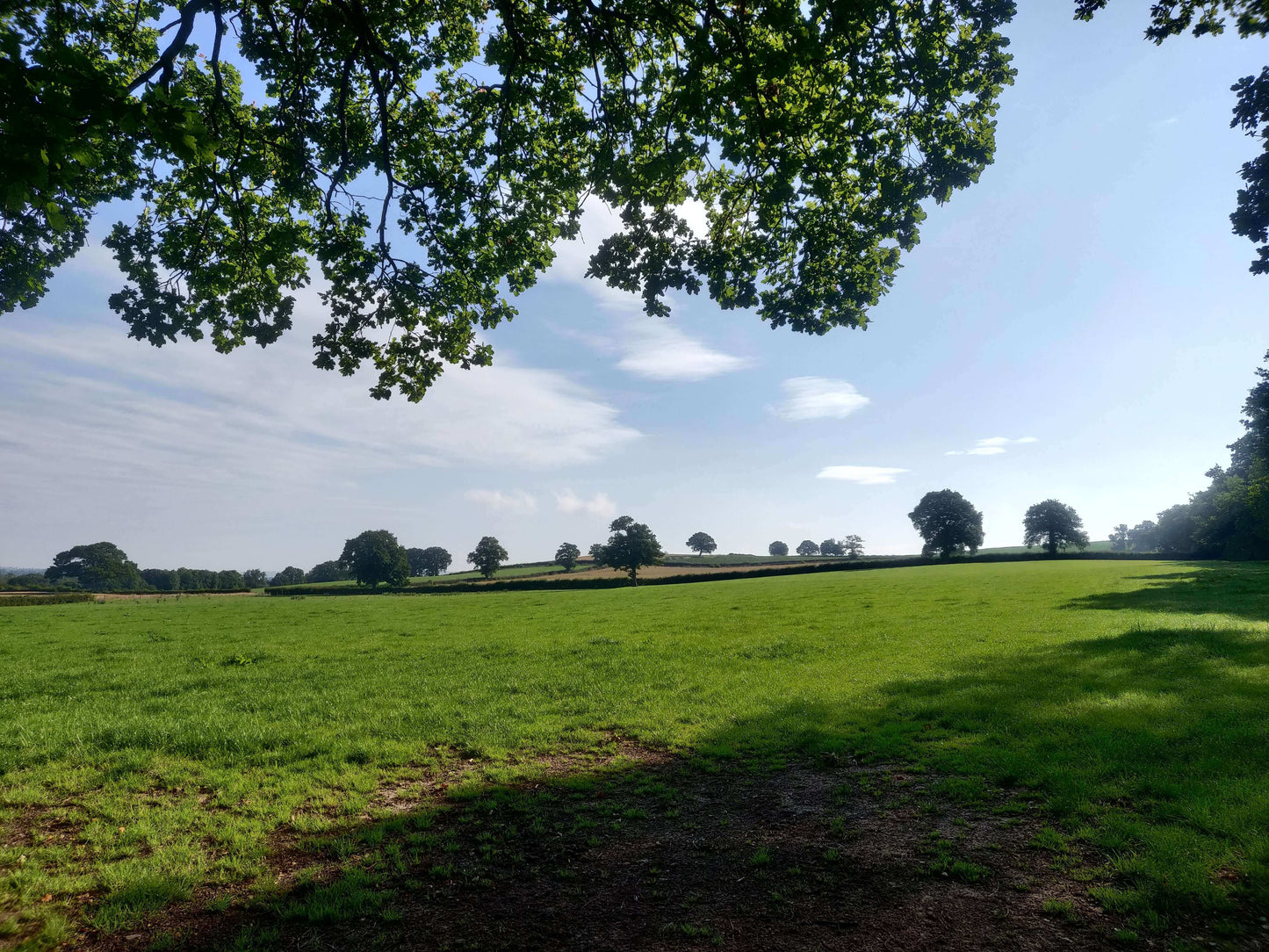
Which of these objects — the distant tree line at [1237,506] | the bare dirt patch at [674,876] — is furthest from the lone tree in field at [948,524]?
the bare dirt patch at [674,876]

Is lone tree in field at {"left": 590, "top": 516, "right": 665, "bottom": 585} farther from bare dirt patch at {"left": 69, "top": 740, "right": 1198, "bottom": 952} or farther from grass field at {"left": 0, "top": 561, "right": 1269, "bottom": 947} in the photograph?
bare dirt patch at {"left": 69, "top": 740, "right": 1198, "bottom": 952}

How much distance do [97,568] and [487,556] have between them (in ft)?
380

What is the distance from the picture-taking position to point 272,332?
40.3ft

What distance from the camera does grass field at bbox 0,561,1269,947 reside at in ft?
20.7

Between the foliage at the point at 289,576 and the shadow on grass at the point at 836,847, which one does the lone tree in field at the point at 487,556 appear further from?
the shadow on grass at the point at 836,847

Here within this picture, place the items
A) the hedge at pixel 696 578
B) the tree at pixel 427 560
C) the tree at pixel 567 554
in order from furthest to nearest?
the tree at pixel 427 560, the tree at pixel 567 554, the hedge at pixel 696 578


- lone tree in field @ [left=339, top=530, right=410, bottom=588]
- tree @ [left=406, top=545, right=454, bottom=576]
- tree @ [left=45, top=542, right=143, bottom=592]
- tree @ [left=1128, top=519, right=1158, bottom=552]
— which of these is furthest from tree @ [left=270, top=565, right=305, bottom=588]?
tree @ [left=1128, top=519, right=1158, bottom=552]

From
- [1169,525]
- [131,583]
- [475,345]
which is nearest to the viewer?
[475,345]

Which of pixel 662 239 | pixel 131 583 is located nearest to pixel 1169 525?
pixel 662 239

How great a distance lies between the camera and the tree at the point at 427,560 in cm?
17775

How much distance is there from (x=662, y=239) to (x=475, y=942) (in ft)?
37.7

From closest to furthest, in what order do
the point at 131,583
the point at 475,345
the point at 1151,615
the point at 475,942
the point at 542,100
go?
1. the point at 475,942
2. the point at 542,100
3. the point at 475,345
4. the point at 1151,615
5. the point at 131,583

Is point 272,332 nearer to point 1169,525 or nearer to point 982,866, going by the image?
point 982,866

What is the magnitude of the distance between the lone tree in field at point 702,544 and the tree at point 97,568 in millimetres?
168406
